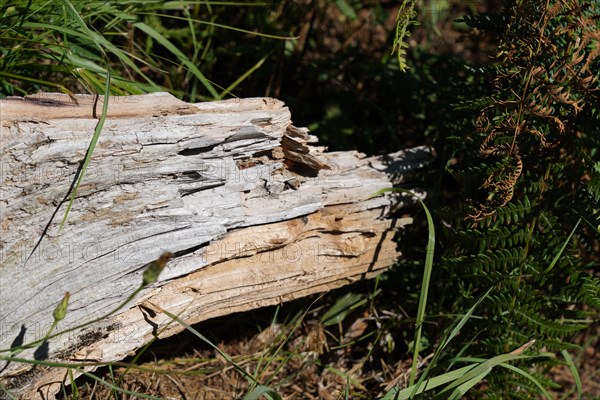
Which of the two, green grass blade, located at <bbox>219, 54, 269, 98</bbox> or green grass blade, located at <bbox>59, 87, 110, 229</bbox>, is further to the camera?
green grass blade, located at <bbox>219, 54, 269, 98</bbox>

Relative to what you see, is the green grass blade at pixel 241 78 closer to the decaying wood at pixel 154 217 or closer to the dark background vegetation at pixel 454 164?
the dark background vegetation at pixel 454 164

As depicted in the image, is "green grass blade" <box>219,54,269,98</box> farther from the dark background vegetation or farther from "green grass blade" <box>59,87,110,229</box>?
"green grass blade" <box>59,87,110,229</box>

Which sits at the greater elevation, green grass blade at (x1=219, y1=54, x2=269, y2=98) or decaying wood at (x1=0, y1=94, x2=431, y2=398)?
green grass blade at (x1=219, y1=54, x2=269, y2=98)

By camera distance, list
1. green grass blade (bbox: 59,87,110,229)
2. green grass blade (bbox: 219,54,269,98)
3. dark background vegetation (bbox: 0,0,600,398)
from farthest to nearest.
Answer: green grass blade (bbox: 219,54,269,98) < dark background vegetation (bbox: 0,0,600,398) < green grass blade (bbox: 59,87,110,229)

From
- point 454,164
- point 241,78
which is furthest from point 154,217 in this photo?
point 454,164

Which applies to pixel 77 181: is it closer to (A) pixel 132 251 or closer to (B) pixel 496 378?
(A) pixel 132 251

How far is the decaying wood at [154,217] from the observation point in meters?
1.84

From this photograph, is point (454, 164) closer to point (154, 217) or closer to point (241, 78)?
point (241, 78)

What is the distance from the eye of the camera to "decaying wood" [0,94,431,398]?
72.5 inches

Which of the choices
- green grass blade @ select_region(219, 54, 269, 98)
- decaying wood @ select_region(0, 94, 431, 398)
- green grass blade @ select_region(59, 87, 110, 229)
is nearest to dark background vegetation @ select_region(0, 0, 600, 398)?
green grass blade @ select_region(219, 54, 269, 98)

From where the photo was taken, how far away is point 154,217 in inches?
79.4

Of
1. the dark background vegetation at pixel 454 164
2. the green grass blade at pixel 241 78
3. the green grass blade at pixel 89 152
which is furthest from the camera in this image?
the green grass blade at pixel 241 78

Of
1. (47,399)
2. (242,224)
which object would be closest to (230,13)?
(242,224)

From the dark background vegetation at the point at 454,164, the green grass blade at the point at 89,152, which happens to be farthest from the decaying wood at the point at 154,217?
the dark background vegetation at the point at 454,164
